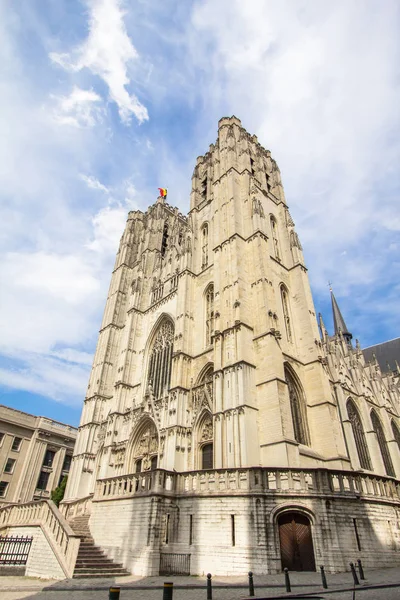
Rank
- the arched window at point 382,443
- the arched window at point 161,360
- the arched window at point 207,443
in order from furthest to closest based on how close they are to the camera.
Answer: the arched window at point 382,443 < the arched window at point 161,360 < the arched window at point 207,443

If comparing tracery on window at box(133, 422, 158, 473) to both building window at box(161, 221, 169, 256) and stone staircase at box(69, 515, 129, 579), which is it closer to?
stone staircase at box(69, 515, 129, 579)

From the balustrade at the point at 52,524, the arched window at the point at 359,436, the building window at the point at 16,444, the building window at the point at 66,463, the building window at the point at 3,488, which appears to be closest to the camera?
the balustrade at the point at 52,524

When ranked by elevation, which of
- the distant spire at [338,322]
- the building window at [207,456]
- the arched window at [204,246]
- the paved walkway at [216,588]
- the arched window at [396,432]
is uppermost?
the distant spire at [338,322]

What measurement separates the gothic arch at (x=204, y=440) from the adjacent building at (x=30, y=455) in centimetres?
2111

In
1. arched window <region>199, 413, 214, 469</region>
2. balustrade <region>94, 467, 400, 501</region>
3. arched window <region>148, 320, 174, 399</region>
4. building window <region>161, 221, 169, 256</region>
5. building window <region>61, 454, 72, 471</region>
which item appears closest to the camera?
balustrade <region>94, 467, 400, 501</region>

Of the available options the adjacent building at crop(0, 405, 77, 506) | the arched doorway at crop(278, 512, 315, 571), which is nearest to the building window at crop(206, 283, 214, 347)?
the arched doorway at crop(278, 512, 315, 571)

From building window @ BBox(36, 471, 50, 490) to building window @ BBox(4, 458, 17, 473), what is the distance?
290cm

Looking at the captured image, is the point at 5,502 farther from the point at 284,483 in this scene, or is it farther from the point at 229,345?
the point at 284,483

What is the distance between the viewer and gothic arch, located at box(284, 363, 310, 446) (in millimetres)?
18922

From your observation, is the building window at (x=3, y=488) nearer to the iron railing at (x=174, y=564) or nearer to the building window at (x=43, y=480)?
the building window at (x=43, y=480)

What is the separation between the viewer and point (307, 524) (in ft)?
37.1

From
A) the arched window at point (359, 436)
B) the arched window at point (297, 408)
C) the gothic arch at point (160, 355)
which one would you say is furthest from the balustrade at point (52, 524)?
the arched window at point (359, 436)

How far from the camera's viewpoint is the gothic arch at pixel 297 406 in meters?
18.9

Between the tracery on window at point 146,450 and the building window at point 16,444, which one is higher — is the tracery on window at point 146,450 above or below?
below
